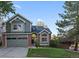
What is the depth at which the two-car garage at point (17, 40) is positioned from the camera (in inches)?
602

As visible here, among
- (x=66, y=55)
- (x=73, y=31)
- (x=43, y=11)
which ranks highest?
(x=43, y=11)

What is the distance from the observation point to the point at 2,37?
16094mm

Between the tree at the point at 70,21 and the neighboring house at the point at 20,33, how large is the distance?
2.28 meters

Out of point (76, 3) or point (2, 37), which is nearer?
point (76, 3)

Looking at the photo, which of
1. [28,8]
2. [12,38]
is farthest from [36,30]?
[28,8]

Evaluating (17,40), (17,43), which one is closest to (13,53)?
(17,43)

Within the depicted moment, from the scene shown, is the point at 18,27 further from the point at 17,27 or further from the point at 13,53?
the point at 13,53

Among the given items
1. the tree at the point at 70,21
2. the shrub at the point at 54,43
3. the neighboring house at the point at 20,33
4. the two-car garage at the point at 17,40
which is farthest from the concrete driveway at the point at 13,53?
the neighboring house at the point at 20,33

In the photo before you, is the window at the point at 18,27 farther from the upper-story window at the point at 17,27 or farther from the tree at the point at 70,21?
the tree at the point at 70,21

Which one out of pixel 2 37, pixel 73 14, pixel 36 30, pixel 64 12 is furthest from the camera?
pixel 2 37

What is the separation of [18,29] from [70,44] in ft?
14.8

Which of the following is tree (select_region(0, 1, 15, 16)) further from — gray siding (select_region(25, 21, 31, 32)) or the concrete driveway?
gray siding (select_region(25, 21, 31, 32))

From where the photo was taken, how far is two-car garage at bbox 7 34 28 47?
15292 millimetres

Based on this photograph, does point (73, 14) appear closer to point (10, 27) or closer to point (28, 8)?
point (28, 8)
